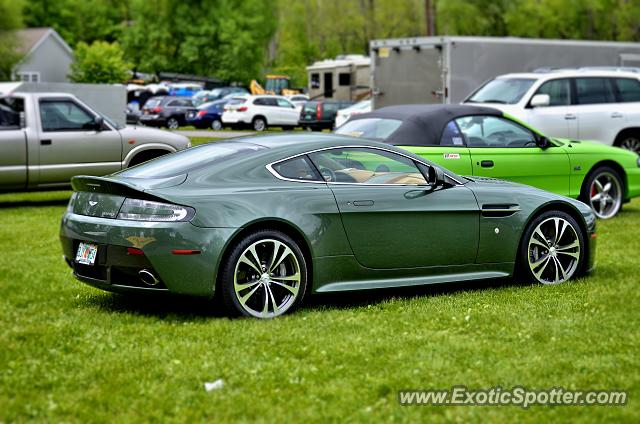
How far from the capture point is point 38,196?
55.4 ft

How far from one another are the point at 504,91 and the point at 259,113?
24686 millimetres

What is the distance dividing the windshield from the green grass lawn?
8.94 m

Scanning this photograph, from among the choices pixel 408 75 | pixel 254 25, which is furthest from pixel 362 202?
pixel 254 25

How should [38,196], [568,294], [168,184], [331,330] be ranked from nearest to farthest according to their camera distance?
1. [331,330]
2. [168,184]
3. [568,294]
4. [38,196]

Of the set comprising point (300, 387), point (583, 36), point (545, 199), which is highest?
point (583, 36)

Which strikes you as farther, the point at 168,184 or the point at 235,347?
the point at 168,184

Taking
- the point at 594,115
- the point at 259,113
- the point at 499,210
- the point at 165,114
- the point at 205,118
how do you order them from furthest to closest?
the point at 165,114, the point at 205,118, the point at 259,113, the point at 594,115, the point at 499,210

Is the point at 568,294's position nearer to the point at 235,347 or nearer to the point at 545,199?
the point at 545,199

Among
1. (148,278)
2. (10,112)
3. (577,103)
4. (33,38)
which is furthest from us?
(33,38)

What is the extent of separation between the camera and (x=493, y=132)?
39.7ft

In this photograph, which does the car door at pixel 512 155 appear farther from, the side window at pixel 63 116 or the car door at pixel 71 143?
the side window at pixel 63 116

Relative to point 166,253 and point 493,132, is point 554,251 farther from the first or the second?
point 493,132

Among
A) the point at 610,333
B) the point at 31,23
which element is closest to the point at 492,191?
the point at 610,333

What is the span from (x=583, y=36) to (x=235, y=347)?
8382cm
